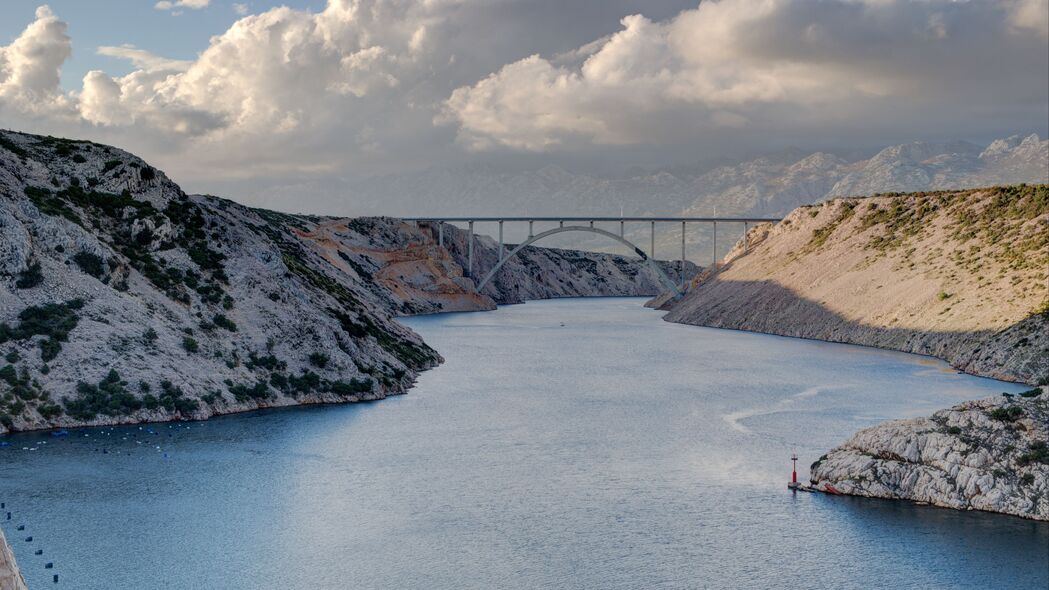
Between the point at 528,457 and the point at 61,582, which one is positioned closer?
the point at 61,582

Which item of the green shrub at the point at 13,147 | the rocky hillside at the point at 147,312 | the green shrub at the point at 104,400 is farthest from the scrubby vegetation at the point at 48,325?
the green shrub at the point at 13,147

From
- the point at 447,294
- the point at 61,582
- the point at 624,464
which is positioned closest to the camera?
the point at 61,582

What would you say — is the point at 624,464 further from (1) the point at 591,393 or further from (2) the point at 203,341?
(2) the point at 203,341

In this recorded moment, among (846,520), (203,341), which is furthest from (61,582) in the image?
(203,341)

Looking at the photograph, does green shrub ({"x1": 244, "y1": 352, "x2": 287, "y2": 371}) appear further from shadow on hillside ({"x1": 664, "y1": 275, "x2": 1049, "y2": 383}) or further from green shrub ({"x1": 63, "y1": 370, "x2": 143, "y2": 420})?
shadow on hillside ({"x1": 664, "y1": 275, "x2": 1049, "y2": 383})

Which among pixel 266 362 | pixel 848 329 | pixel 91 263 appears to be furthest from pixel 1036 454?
pixel 848 329

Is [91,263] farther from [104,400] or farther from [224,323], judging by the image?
[104,400]

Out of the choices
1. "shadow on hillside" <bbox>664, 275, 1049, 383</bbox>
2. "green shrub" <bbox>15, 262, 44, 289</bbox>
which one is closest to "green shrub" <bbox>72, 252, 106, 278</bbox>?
"green shrub" <bbox>15, 262, 44, 289</bbox>
